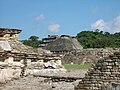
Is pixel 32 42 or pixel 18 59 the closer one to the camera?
pixel 18 59

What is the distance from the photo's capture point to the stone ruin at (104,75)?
8484mm

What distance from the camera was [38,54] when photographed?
55.3ft

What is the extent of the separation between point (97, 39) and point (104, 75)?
A: 55313 mm

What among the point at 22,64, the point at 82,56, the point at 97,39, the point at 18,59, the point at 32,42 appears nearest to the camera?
the point at 18,59

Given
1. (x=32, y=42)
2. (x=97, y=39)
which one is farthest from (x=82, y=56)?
(x=32, y=42)

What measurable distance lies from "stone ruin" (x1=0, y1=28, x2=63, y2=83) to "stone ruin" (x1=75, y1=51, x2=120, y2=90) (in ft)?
19.5

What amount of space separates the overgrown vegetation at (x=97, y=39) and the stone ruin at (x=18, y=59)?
3960 centimetres

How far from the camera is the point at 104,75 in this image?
28.4 ft

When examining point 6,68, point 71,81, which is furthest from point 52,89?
point 6,68

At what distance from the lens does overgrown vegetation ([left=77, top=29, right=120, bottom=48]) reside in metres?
58.7

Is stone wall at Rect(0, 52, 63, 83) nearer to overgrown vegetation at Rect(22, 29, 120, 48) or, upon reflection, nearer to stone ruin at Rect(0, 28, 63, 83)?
stone ruin at Rect(0, 28, 63, 83)

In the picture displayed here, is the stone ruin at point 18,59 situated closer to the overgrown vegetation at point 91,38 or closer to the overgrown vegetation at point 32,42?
the overgrown vegetation at point 91,38

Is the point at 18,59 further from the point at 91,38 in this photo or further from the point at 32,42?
the point at 32,42

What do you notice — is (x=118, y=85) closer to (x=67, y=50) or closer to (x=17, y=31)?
(x=17, y=31)
